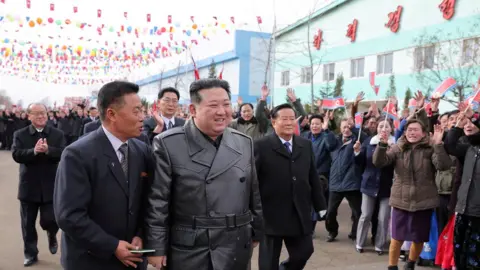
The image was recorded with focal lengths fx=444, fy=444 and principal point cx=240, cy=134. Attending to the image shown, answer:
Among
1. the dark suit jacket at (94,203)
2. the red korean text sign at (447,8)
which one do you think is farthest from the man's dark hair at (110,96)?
the red korean text sign at (447,8)

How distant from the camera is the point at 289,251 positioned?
414 centimetres

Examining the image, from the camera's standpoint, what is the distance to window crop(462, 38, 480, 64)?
15039 millimetres

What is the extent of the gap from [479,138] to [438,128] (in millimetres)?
484

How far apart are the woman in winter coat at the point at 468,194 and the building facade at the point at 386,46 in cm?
1157

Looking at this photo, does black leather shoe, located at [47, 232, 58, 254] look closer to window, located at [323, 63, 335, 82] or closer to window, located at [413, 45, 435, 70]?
window, located at [413, 45, 435, 70]

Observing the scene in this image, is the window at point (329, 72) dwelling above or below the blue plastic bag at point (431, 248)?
above

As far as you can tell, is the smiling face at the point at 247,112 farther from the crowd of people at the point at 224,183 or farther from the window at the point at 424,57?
the window at the point at 424,57

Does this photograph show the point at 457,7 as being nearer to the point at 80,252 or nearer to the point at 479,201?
the point at 479,201

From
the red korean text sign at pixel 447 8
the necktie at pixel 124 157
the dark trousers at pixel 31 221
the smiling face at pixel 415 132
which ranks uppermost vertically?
the red korean text sign at pixel 447 8

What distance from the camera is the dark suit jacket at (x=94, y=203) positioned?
2443 millimetres

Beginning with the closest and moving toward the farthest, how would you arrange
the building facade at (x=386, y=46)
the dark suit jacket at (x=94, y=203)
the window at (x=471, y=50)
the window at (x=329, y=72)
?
the dark suit jacket at (x=94, y=203), the window at (x=471, y=50), the building facade at (x=386, y=46), the window at (x=329, y=72)

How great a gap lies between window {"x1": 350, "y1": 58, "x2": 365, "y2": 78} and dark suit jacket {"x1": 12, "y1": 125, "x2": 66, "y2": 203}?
19990 millimetres

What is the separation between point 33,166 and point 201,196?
10.8ft

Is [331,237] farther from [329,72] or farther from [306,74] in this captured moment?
Result: [306,74]
